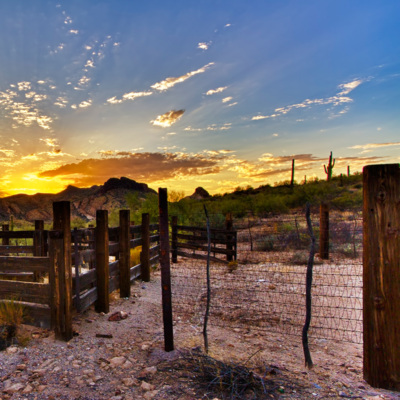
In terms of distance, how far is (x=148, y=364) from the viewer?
3.96 meters

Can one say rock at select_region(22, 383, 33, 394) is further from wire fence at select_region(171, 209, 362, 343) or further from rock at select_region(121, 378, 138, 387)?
wire fence at select_region(171, 209, 362, 343)

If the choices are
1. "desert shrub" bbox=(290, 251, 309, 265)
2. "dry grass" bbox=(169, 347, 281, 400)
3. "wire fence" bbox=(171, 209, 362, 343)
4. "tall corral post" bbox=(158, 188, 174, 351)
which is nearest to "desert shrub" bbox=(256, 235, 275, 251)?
"wire fence" bbox=(171, 209, 362, 343)

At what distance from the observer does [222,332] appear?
16.4 feet

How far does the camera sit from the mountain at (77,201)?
62062 millimetres

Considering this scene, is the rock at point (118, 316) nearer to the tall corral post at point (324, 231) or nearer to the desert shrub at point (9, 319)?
the desert shrub at point (9, 319)

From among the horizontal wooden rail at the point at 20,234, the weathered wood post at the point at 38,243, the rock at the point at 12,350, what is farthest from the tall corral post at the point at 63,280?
the horizontal wooden rail at the point at 20,234

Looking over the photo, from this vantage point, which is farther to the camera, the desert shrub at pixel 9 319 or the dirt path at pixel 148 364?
the desert shrub at pixel 9 319

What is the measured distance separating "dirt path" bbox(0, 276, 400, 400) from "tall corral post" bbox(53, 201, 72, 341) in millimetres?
200

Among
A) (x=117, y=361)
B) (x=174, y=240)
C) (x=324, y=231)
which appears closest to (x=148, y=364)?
(x=117, y=361)

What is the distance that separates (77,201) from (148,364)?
231 ft

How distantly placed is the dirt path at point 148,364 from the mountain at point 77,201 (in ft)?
177

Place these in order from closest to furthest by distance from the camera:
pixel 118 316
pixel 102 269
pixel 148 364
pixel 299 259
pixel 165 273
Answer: pixel 148 364, pixel 165 273, pixel 118 316, pixel 102 269, pixel 299 259

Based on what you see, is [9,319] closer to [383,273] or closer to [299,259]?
[383,273]

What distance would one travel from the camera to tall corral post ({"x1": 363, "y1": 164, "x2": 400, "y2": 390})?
10.9 ft
